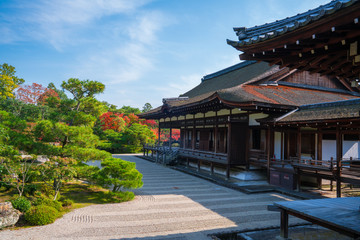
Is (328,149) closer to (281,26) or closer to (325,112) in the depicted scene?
(325,112)

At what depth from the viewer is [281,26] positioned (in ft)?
13.4

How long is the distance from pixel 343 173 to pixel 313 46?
28.0ft

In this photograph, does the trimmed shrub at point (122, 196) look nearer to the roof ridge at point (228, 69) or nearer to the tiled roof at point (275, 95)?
the tiled roof at point (275, 95)

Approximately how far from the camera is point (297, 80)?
1714 centimetres

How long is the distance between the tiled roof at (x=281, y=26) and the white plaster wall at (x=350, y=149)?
39.4ft

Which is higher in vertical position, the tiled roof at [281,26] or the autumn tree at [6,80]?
the autumn tree at [6,80]

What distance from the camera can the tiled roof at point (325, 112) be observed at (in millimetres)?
9703

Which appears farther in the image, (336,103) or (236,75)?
(236,75)

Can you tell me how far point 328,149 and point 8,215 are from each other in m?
14.4

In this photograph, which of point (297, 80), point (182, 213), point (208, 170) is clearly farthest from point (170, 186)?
point (297, 80)

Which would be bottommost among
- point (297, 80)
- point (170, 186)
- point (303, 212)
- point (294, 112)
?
point (170, 186)

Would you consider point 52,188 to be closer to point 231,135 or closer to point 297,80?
point 231,135

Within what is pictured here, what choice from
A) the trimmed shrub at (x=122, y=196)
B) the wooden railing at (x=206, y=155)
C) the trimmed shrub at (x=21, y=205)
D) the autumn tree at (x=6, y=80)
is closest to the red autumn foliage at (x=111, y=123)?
the autumn tree at (x=6, y=80)

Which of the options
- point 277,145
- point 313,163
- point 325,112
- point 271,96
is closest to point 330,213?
point 325,112
